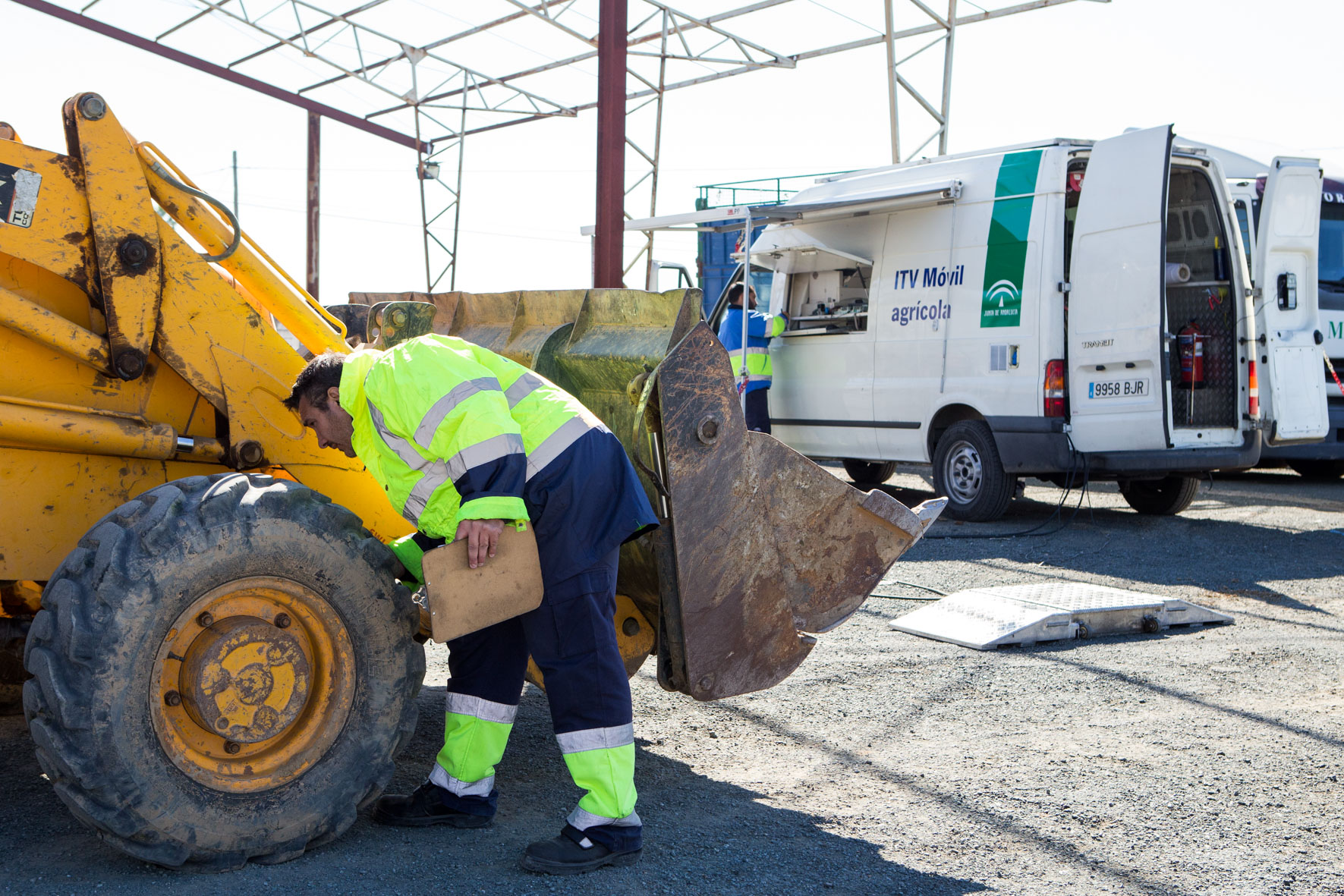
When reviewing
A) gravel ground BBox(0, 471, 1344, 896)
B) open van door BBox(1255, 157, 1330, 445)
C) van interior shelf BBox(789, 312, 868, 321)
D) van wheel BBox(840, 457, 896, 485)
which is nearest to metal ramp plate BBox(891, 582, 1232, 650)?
gravel ground BBox(0, 471, 1344, 896)

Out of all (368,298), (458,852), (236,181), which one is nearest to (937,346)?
(368,298)

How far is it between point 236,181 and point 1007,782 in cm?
2973

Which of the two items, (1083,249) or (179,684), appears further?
(1083,249)

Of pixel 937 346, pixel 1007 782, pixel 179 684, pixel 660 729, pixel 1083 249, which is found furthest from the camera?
pixel 937 346

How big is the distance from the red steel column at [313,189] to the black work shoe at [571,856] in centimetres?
1822

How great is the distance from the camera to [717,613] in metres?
3.76

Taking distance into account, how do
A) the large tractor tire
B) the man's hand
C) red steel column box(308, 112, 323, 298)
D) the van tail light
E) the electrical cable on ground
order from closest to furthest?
the large tractor tire
the man's hand
the electrical cable on ground
the van tail light
red steel column box(308, 112, 323, 298)

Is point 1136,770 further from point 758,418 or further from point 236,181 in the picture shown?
point 236,181

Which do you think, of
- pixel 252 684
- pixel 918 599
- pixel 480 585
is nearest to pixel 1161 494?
pixel 918 599

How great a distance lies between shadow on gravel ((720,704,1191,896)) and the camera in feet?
10.8

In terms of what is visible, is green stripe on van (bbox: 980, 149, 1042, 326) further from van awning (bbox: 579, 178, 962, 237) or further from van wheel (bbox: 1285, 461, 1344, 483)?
van wheel (bbox: 1285, 461, 1344, 483)

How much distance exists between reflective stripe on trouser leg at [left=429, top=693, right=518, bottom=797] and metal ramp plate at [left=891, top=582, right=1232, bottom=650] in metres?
2.91

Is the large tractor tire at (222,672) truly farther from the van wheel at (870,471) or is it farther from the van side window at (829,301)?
the van wheel at (870,471)

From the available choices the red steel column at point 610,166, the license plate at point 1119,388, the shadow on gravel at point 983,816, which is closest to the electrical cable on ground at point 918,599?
the license plate at point 1119,388
